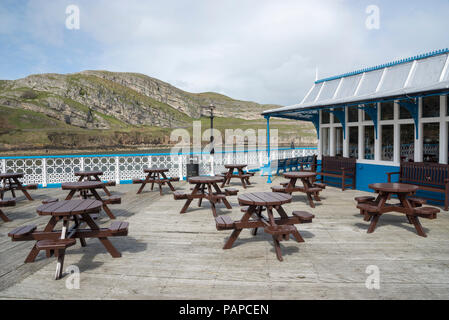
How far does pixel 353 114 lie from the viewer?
9430 mm

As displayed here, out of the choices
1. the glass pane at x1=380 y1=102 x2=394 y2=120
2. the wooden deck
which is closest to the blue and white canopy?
the glass pane at x1=380 y1=102 x2=394 y2=120

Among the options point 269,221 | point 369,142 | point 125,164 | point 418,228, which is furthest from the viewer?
point 125,164

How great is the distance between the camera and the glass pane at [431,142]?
7152mm

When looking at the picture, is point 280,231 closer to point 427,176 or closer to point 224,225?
point 224,225

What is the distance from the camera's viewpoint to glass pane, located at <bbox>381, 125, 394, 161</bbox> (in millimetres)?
8273

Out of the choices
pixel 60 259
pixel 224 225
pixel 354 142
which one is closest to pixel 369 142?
pixel 354 142

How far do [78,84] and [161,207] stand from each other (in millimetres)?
125066

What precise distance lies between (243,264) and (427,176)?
5.51 metres

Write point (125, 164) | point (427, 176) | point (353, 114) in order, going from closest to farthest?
point (427, 176) < point (353, 114) < point (125, 164)

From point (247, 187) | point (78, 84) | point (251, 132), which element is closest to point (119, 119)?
point (78, 84)

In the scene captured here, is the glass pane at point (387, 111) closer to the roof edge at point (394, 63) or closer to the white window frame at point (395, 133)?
the white window frame at point (395, 133)

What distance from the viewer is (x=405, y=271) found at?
3.29 meters

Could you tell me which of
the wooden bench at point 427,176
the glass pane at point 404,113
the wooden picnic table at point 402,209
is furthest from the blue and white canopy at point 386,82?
the wooden picnic table at point 402,209
